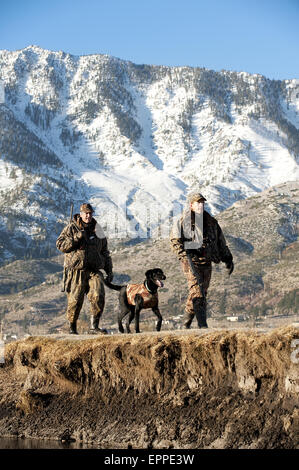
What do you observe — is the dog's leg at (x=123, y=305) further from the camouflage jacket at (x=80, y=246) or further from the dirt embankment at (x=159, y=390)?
the dirt embankment at (x=159, y=390)

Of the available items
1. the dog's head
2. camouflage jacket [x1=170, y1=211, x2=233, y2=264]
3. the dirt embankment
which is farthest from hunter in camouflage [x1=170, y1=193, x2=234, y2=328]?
the dirt embankment

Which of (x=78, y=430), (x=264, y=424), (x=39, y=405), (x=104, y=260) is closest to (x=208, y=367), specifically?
(x=264, y=424)

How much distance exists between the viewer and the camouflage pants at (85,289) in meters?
20.8

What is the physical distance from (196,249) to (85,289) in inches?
129

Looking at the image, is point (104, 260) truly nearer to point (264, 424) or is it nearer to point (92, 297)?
point (92, 297)

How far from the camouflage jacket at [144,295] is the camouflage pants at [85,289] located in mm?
711

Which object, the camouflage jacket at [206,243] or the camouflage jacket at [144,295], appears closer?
the camouflage jacket at [206,243]

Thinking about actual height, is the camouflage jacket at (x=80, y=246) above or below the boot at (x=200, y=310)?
above

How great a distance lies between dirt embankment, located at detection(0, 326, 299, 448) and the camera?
14.8 m

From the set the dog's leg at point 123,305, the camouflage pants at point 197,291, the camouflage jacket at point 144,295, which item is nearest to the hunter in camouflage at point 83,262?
the dog's leg at point 123,305

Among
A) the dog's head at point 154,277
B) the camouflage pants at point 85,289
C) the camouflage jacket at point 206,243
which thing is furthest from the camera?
the camouflage pants at point 85,289

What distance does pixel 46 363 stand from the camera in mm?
19078

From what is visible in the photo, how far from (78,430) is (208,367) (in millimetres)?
3160

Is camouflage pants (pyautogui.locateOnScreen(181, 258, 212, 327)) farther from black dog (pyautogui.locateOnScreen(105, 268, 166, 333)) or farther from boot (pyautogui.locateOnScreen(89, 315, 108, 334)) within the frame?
boot (pyautogui.locateOnScreen(89, 315, 108, 334))
